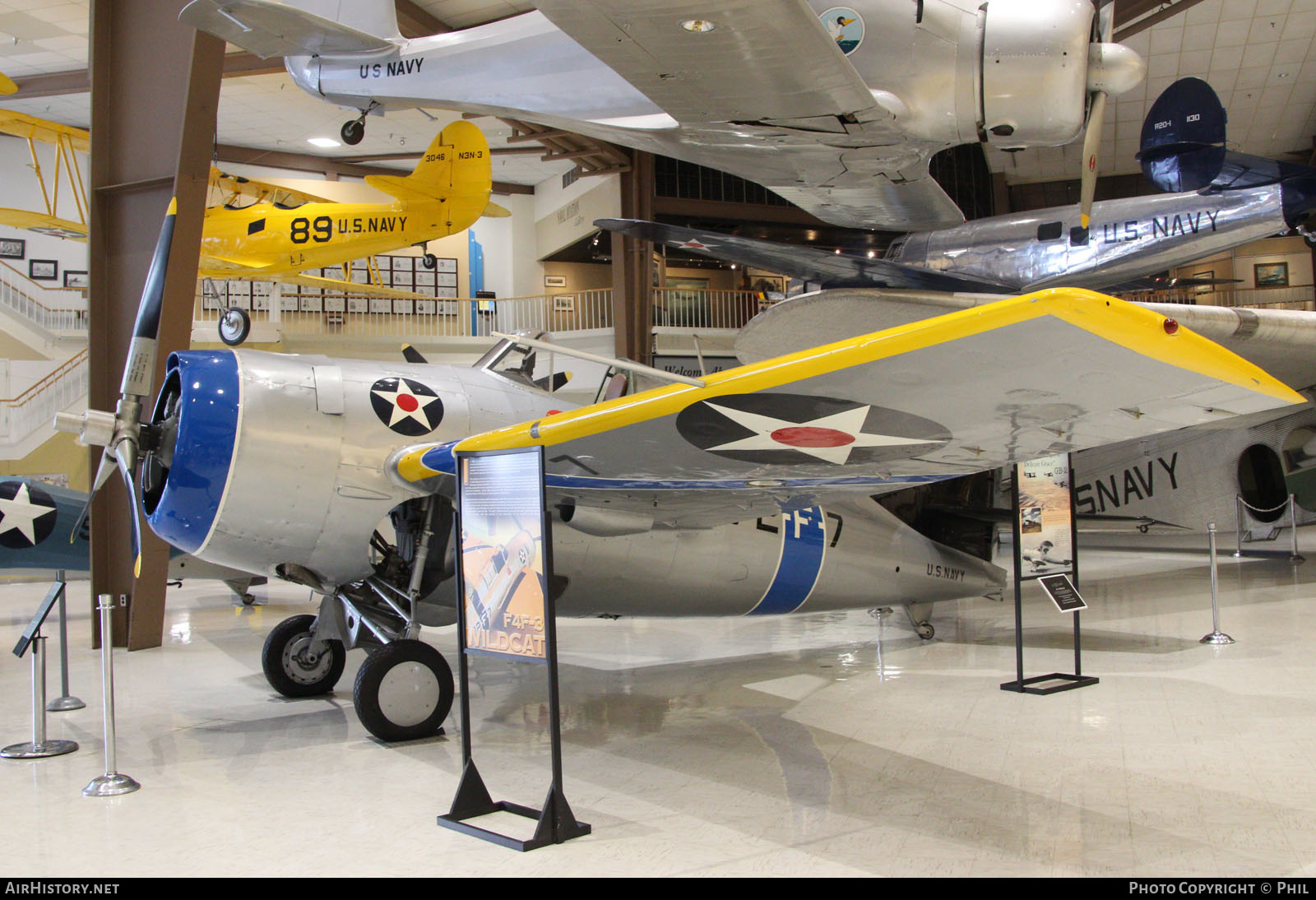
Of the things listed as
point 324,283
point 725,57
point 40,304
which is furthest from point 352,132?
point 40,304

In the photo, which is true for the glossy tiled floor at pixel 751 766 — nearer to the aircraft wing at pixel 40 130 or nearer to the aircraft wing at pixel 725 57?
the aircraft wing at pixel 725 57

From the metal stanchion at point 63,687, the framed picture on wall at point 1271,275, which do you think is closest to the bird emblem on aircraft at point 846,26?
the metal stanchion at point 63,687

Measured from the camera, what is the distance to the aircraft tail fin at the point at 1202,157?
31.7 feet

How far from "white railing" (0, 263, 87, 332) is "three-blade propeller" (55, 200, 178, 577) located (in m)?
16.8

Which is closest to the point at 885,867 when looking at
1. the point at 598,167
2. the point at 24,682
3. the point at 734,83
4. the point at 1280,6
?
the point at 734,83

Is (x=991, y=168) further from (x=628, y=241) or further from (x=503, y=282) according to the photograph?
(x=503, y=282)

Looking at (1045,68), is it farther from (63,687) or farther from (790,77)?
(63,687)

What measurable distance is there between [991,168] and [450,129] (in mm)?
13215

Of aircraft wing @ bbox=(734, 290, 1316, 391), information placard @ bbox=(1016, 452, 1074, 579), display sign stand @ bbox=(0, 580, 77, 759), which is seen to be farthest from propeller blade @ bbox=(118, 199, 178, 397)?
aircraft wing @ bbox=(734, 290, 1316, 391)

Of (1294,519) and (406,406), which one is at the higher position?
(406,406)

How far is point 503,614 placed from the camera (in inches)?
144

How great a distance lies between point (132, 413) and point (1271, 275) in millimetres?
28677

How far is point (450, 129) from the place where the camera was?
52.7 feet

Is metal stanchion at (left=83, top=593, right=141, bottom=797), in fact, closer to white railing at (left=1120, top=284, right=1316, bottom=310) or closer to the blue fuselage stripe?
the blue fuselage stripe
